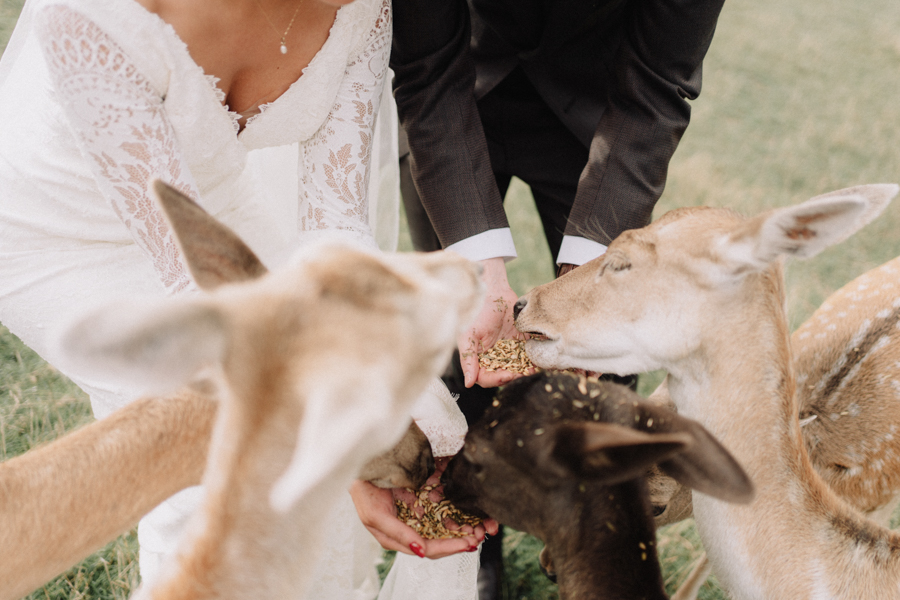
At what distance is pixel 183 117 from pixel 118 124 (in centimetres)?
27

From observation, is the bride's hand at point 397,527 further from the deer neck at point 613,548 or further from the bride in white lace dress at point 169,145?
the deer neck at point 613,548

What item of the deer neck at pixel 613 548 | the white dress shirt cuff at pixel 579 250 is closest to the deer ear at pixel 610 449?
the deer neck at pixel 613 548

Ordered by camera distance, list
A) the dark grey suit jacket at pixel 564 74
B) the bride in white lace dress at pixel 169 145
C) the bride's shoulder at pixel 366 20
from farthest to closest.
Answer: the dark grey suit jacket at pixel 564 74 < the bride's shoulder at pixel 366 20 < the bride in white lace dress at pixel 169 145

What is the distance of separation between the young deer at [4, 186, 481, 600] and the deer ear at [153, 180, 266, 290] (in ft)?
1.03

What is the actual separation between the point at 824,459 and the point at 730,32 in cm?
938

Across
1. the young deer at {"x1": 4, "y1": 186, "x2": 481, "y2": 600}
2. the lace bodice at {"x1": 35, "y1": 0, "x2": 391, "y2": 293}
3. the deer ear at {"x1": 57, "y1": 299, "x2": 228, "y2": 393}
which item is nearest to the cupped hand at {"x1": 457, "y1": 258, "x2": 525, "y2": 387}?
the lace bodice at {"x1": 35, "y1": 0, "x2": 391, "y2": 293}

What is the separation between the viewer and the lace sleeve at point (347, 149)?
280cm

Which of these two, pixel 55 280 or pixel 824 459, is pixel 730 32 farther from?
pixel 55 280

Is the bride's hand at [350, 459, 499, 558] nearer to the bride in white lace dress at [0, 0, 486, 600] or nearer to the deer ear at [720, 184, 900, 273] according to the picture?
the bride in white lace dress at [0, 0, 486, 600]

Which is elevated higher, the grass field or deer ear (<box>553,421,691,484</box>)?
deer ear (<box>553,421,691,484</box>)

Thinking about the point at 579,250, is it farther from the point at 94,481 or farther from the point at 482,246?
the point at 94,481

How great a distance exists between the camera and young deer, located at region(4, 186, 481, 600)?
1.11 metres

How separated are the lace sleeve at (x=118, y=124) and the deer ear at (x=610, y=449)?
1330 millimetres

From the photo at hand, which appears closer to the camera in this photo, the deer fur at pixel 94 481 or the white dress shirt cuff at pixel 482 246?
the deer fur at pixel 94 481
